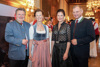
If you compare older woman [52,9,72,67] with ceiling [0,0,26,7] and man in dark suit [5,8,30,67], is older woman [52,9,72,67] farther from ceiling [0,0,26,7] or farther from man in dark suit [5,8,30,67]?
ceiling [0,0,26,7]

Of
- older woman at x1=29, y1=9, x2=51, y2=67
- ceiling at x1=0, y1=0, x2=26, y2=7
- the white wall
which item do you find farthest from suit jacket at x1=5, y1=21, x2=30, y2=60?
ceiling at x1=0, y1=0, x2=26, y2=7

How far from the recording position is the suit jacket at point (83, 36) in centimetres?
211

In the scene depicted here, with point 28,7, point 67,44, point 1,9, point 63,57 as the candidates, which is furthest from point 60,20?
point 28,7

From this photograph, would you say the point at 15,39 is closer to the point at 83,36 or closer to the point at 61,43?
the point at 61,43

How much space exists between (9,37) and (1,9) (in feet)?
3.89

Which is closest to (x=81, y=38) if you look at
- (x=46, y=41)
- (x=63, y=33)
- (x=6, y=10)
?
(x=63, y=33)

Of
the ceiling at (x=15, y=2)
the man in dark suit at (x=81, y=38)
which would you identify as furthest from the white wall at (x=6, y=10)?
the man in dark suit at (x=81, y=38)

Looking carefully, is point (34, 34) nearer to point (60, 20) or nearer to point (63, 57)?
point (60, 20)

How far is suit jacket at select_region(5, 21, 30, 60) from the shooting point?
1961 millimetres

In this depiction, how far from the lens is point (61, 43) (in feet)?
7.14

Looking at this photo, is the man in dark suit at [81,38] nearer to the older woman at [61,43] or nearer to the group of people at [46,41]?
the group of people at [46,41]

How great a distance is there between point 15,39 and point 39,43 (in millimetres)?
472

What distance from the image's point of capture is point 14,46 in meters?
2.06

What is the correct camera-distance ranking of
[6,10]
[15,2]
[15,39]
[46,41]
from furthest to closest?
1. [15,2]
2. [6,10]
3. [46,41]
4. [15,39]
